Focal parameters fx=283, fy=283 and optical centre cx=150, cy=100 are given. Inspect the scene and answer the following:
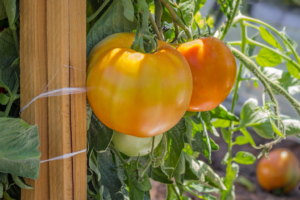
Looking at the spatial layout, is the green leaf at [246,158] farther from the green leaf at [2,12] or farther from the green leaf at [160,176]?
the green leaf at [2,12]

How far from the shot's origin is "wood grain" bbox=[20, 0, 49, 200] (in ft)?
0.91

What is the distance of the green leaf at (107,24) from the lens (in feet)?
1.04

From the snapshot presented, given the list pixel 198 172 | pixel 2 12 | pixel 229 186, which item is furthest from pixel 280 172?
pixel 2 12

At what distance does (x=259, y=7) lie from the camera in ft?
5.34

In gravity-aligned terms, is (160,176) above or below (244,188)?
above

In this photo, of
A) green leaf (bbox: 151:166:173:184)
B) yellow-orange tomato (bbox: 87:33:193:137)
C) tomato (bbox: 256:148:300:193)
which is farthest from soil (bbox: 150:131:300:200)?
yellow-orange tomato (bbox: 87:33:193:137)

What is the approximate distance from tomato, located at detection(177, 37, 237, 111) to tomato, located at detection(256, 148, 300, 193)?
4.05 feet

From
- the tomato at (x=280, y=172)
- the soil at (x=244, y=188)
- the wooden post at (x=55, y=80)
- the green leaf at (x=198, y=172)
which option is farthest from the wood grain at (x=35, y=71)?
the tomato at (x=280, y=172)

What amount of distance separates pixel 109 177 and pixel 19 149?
0.45ft

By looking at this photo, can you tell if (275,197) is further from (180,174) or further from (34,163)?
(34,163)

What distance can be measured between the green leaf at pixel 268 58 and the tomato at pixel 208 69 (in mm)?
284

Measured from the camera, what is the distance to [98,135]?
330mm

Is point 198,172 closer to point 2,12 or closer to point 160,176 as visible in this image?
point 160,176

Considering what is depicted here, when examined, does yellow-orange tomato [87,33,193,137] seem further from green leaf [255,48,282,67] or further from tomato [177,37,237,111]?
green leaf [255,48,282,67]
